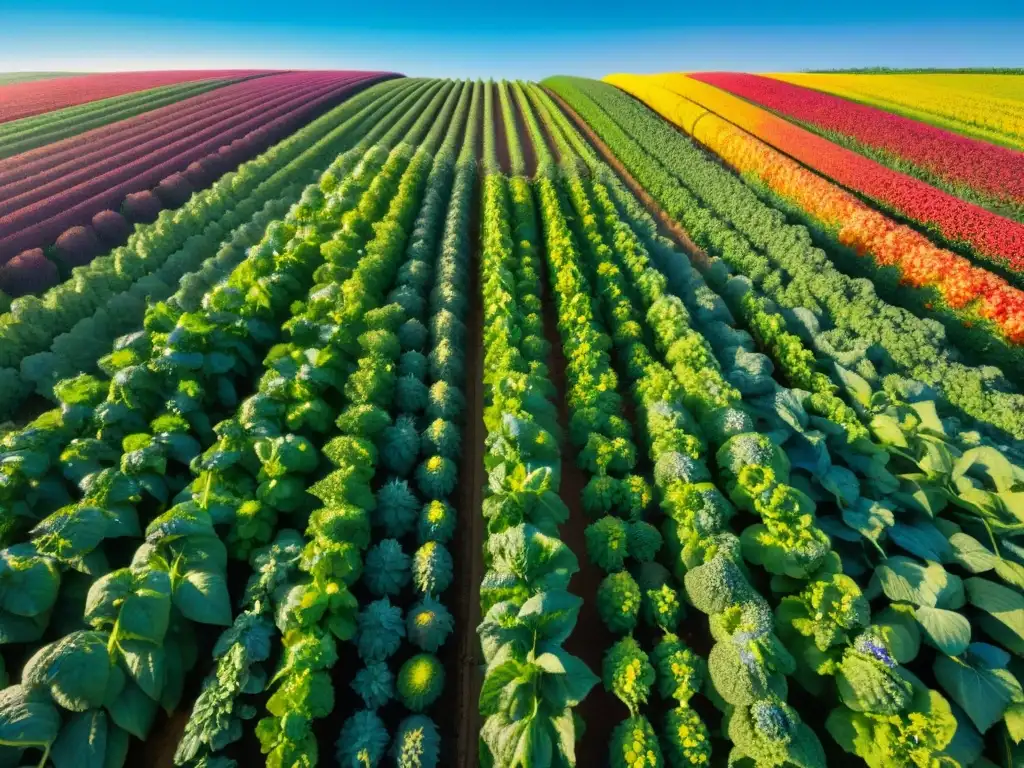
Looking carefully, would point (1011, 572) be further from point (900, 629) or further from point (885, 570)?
point (900, 629)

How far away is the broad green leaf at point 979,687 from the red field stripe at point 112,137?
2709cm

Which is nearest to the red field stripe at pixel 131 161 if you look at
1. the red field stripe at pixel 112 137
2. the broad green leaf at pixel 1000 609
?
the red field stripe at pixel 112 137

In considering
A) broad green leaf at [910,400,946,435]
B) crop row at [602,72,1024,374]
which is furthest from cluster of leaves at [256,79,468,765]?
crop row at [602,72,1024,374]

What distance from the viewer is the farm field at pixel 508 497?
14.8ft

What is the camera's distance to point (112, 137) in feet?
75.3

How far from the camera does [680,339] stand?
29.6ft

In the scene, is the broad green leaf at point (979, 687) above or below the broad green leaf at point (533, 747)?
below

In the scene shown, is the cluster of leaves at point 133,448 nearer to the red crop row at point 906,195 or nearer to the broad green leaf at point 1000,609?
the broad green leaf at point 1000,609

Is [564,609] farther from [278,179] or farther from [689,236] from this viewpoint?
[278,179]

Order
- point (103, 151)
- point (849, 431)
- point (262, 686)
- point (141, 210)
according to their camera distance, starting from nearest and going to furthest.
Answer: point (262, 686) → point (849, 431) → point (141, 210) → point (103, 151)

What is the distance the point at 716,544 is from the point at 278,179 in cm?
1876

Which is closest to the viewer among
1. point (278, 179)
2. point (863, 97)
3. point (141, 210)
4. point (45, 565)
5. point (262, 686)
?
point (262, 686)

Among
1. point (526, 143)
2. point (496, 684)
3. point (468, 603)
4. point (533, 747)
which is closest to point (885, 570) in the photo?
point (533, 747)

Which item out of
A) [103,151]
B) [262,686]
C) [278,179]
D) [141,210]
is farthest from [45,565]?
[103,151]
